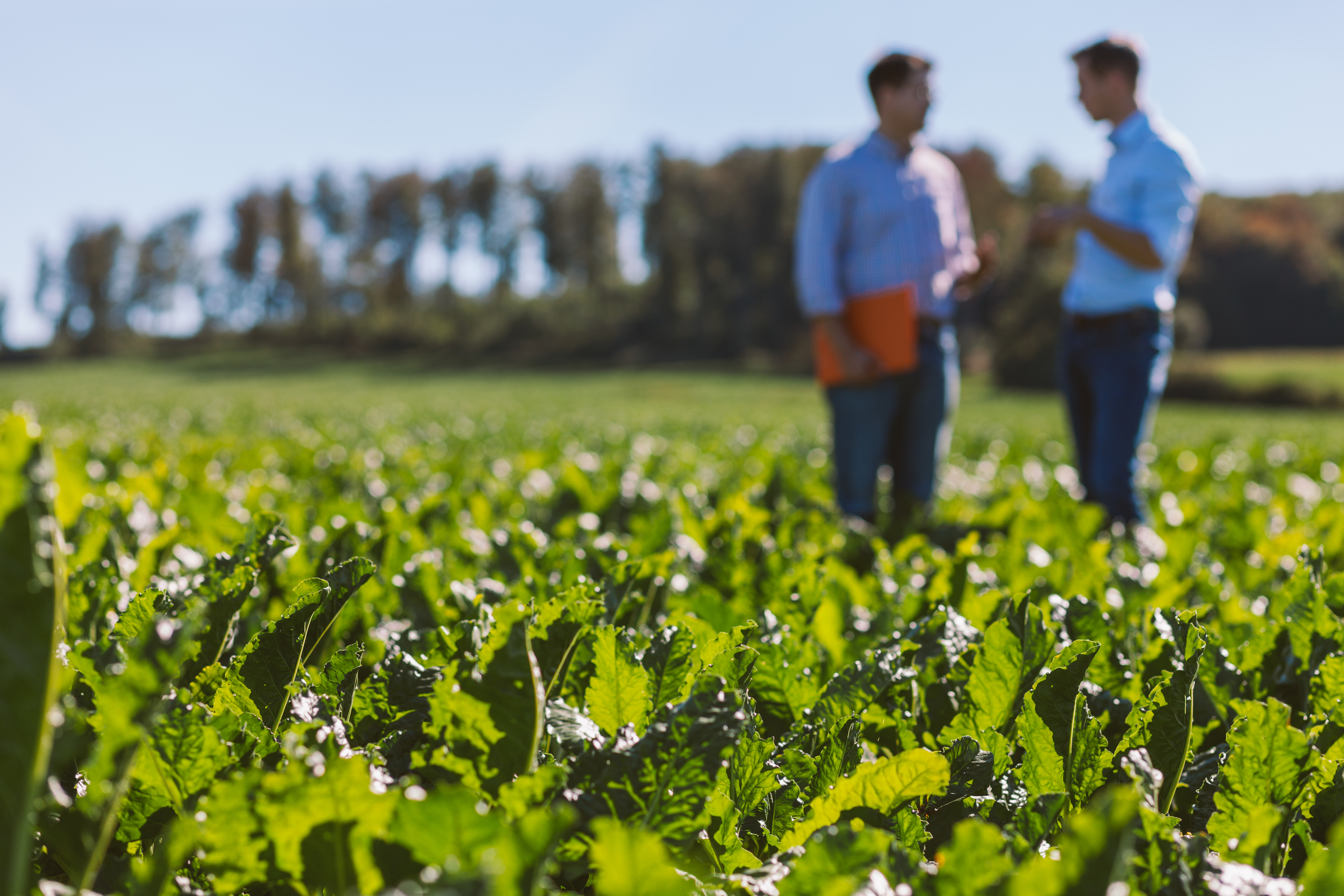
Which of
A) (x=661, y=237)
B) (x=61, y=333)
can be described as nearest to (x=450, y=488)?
(x=661, y=237)

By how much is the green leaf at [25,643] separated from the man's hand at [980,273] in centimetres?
425

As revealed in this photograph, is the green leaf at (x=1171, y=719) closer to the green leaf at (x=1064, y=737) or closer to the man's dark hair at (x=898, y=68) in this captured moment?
the green leaf at (x=1064, y=737)

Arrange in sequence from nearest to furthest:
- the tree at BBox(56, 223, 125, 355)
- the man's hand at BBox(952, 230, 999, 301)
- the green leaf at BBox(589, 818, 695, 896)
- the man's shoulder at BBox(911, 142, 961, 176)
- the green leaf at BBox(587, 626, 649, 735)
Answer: the green leaf at BBox(589, 818, 695, 896) < the green leaf at BBox(587, 626, 649, 735) < the man's shoulder at BBox(911, 142, 961, 176) < the man's hand at BBox(952, 230, 999, 301) < the tree at BBox(56, 223, 125, 355)

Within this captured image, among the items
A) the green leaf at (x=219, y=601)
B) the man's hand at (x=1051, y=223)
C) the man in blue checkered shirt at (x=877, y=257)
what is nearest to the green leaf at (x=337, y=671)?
the green leaf at (x=219, y=601)

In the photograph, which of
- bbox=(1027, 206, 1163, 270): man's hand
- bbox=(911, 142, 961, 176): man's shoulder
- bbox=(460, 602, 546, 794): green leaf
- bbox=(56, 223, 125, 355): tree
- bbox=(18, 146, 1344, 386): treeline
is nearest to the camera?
bbox=(460, 602, 546, 794): green leaf

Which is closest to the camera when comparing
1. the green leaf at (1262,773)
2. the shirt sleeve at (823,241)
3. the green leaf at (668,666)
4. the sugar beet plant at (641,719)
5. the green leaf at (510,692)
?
the sugar beet plant at (641,719)

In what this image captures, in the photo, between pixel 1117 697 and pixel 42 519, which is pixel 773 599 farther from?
pixel 42 519

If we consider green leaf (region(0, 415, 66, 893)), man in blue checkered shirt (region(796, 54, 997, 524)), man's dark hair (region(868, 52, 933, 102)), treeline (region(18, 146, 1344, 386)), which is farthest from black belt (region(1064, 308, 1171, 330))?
treeline (region(18, 146, 1344, 386))

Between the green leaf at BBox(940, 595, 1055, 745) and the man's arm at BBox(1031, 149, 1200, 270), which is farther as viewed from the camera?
the man's arm at BBox(1031, 149, 1200, 270)

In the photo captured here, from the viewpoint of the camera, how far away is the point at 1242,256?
63531 mm

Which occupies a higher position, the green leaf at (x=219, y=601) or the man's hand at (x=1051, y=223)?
the man's hand at (x=1051, y=223)

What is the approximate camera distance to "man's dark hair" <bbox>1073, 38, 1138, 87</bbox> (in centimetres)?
388

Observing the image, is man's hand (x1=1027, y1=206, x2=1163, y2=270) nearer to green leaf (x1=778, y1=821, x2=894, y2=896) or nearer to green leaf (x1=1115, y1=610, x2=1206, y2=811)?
green leaf (x1=1115, y1=610, x2=1206, y2=811)

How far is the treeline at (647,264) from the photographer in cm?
6084
